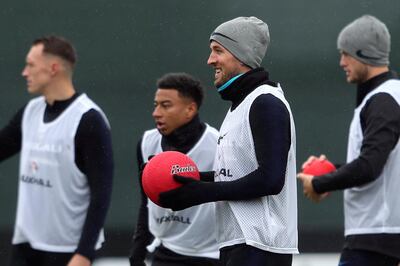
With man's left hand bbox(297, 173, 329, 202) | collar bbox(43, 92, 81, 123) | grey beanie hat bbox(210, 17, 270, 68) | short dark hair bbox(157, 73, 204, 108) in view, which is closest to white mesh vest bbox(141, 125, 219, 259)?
short dark hair bbox(157, 73, 204, 108)

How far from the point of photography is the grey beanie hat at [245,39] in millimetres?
5355

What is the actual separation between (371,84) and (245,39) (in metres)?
1.44

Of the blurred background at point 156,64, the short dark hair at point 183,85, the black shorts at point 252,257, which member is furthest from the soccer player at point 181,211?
the blurred background at point 156,64

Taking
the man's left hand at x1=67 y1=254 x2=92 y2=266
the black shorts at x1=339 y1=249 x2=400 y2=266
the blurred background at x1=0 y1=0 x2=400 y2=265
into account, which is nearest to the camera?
the black shorts at x1=339 y1=249 x2=400 y2=266

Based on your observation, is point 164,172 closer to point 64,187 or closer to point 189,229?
point 189,229

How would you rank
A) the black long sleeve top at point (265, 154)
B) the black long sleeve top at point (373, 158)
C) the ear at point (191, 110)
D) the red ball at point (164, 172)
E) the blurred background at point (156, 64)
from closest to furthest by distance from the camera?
the black long sleeve top at point (265, 154)
the red ball at point (164, 172)
the black long sleeve top at point (373, 158)
the ear at point (191, 110)
the blurred background at point (156, 64)

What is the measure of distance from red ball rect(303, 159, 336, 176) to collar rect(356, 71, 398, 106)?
465 millimetres

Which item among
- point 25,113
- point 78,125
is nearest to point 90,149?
point 78,125

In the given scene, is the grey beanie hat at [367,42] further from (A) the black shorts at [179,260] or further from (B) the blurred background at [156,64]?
(B) the blurred background at [156,64]

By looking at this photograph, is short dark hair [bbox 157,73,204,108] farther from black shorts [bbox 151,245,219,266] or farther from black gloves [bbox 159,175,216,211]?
black gloves [bbox 159,175,216,211]

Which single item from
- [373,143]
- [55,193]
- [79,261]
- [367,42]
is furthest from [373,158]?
[55,193]

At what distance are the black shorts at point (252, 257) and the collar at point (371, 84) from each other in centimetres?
167

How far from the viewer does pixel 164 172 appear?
17.2ft

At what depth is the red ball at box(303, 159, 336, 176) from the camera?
6.85 m
